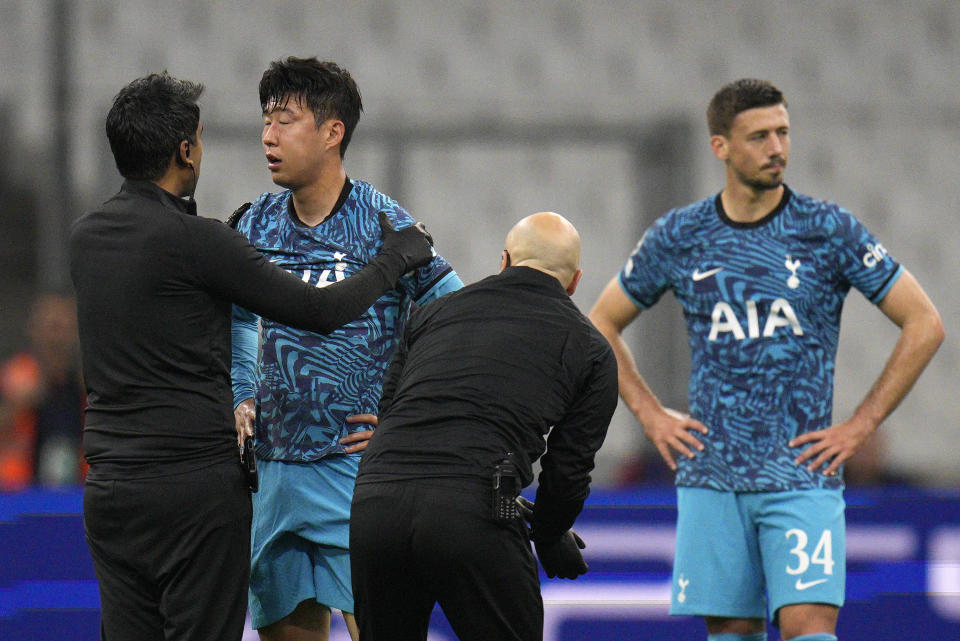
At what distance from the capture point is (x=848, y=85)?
8.27 metres

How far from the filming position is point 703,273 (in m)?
3.88

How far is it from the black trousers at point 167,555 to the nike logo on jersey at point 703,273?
1.65 metres

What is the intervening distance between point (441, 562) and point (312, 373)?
30.5 inches

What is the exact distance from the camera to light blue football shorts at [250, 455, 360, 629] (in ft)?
10.7

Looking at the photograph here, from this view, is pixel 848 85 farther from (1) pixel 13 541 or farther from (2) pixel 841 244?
(1) pixel 13 541

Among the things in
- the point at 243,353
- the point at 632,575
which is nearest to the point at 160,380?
the point at 243,353

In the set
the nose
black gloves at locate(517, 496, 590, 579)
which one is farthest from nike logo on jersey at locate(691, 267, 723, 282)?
the nose

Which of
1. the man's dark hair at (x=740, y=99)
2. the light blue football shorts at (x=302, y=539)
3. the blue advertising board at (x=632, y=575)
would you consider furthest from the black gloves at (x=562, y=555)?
the blue advertising board at (x=632, y=575)

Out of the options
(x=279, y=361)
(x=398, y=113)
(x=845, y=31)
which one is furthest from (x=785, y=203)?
(x=845, y=31)

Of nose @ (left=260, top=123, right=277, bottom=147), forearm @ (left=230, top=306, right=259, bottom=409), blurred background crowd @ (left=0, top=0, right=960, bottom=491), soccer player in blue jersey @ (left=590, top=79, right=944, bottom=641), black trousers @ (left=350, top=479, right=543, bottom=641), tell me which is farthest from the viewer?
blurred background crowd @ (left=0, top=0, right=960, bottom=491)

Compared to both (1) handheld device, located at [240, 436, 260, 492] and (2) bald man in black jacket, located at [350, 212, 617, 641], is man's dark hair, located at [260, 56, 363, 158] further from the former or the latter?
(1) handheld device, located at [240, 436, 260, 492]

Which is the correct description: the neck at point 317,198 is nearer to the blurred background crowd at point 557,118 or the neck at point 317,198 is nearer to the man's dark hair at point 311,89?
the man's dark hair at point 311,89

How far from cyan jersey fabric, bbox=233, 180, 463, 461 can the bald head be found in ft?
1.33

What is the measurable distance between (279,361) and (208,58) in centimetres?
526
